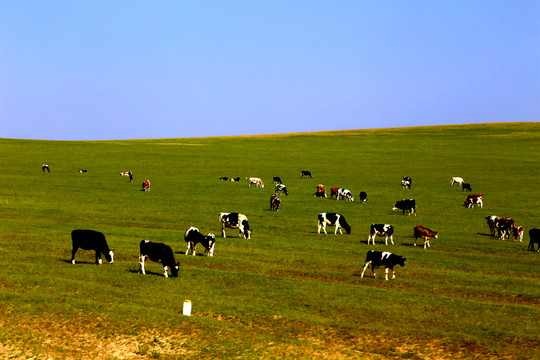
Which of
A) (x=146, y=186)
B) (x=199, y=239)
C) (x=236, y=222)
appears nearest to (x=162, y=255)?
(x=199, y=239)

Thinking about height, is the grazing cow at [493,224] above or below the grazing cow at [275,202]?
below

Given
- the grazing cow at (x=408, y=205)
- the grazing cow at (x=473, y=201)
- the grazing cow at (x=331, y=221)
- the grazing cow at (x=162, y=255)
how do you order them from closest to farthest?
the grazing cow at (x=162, y=255) → the grazing cow at (x=331, y=221) → the grazing cow at (x=408, y=205) → the grazing cow at (x=473, y=201)

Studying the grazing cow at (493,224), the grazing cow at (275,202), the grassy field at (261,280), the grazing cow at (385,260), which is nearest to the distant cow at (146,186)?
the grassy field at (261,280)

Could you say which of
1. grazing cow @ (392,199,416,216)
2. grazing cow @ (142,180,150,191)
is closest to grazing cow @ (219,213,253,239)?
grazing cow @ (392,199,416,216)

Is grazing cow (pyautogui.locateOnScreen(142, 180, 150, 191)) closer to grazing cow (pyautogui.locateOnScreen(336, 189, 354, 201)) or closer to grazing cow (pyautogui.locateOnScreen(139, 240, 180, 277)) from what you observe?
grazing cow (pyautogui.locateOnScreen(336, 189, 354, 201))

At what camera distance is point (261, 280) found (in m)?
23.3

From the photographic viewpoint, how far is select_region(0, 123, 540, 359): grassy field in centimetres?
1653

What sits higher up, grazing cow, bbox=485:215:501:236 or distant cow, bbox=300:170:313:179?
distant cow, bbox=300:170:313:179

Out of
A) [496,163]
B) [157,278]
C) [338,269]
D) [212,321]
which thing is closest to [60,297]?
[157,278]

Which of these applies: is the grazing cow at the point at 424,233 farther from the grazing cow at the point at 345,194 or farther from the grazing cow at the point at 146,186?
the grazing cow at the point at 146,186

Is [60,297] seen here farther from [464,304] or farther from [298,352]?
[464,304]

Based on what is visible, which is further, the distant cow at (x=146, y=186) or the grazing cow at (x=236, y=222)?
the distant cow at (x=146, y=186)

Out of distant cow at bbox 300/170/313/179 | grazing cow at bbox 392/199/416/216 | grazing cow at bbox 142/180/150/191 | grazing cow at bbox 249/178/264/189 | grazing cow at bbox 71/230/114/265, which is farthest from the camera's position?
distant cow at bbox 300/170/313/179

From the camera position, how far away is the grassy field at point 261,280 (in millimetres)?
16531
